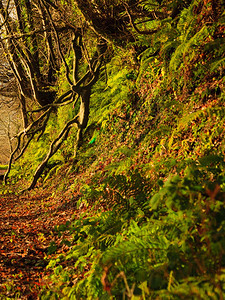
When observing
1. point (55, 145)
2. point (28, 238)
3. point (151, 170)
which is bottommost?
point (28, 238)

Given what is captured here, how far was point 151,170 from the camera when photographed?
3.45 m

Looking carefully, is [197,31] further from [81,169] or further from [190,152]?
[81,169]

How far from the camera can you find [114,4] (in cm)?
610

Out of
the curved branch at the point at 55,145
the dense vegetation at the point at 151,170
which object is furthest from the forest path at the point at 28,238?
the curved branch at the point at 55,145

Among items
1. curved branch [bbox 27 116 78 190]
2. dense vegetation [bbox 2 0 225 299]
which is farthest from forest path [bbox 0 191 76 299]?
curved branch [bbox 27 116 78 190]

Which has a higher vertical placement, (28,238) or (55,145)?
(55,145)

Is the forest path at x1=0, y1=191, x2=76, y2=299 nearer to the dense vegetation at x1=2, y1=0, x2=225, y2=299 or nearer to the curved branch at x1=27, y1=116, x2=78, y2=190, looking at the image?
the dense vegetation at x1=2, y1=0, x2=225, y2=299

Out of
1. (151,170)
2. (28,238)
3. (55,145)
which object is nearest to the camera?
(151,170)

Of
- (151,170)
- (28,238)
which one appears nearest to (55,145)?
(28,238)

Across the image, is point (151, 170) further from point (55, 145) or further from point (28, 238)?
point (55, 145)

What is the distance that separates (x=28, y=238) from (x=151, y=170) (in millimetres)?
2824

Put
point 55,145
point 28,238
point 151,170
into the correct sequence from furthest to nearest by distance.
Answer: point 55,145 < point 28,238 < point 151,170

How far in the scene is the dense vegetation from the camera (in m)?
1.68

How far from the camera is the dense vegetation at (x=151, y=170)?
168 centimetres
